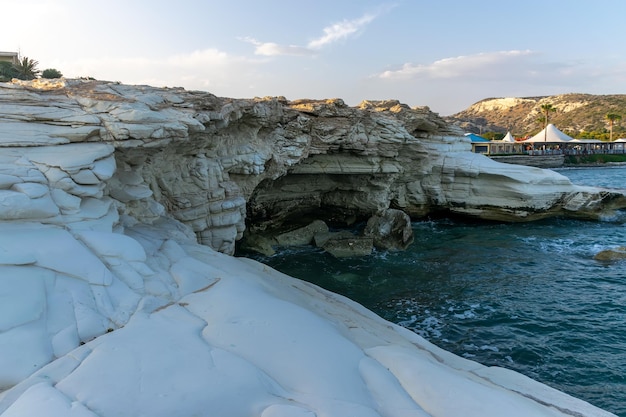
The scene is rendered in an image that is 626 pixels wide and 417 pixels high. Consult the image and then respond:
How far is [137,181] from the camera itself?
999 centimetres

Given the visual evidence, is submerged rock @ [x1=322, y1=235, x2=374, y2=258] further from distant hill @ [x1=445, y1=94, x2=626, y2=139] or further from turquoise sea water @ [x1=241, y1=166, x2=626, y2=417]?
distant hill @ [x1=445, y1=94, x2=626, y2=139]

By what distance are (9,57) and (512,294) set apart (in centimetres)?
3660

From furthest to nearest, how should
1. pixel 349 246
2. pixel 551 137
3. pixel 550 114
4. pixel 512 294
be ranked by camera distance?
pixel 550 114 < pixel 551 137 < pixel 349 246 < pixel 512 294

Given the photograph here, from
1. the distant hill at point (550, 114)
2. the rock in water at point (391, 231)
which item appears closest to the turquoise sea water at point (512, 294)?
the rock in water at point (391, 231)

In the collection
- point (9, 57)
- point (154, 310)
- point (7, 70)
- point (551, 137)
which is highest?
point (9, 57)

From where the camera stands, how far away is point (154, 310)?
578cm

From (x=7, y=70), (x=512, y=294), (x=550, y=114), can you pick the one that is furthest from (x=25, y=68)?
(x=550, y=114)

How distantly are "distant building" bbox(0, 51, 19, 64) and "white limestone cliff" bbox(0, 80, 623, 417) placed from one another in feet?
76.4

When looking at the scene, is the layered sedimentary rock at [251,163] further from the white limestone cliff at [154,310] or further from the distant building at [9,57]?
the distant building at [9,57]

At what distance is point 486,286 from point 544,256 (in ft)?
16.6

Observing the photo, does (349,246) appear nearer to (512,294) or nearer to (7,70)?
(512,294)

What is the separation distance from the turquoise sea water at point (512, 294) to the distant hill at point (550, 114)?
78718mm

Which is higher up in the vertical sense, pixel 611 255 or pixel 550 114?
pixel 550 114

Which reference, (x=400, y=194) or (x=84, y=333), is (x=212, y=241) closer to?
(x=84, y=333)
